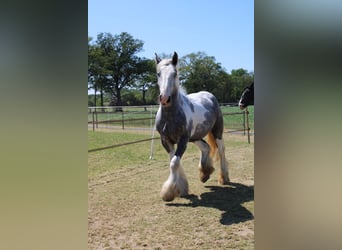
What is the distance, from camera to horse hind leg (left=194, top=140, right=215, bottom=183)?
6.83ft

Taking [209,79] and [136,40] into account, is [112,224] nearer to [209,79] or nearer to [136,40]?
[209,79]

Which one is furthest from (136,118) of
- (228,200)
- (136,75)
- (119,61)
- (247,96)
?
(228,200)

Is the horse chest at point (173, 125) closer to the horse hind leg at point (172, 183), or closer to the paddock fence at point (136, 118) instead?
the horse hind leg at point (172, 183)

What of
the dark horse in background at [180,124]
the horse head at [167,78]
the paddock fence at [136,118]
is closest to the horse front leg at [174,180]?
the dark horse in background at [180,124]

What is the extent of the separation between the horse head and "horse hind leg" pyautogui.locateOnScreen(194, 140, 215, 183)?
597mm

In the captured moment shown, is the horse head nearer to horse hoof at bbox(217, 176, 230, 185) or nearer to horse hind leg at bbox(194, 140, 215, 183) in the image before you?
horse hind leg at bbox(194, 140, 215, 183)

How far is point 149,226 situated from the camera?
141 cm

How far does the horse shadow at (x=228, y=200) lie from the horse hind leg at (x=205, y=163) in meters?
0.11

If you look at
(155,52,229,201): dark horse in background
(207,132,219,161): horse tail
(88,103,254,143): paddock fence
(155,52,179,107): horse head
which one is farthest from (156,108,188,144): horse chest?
(88,103,254,143): paddock fence

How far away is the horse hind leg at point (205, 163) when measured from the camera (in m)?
2.08
